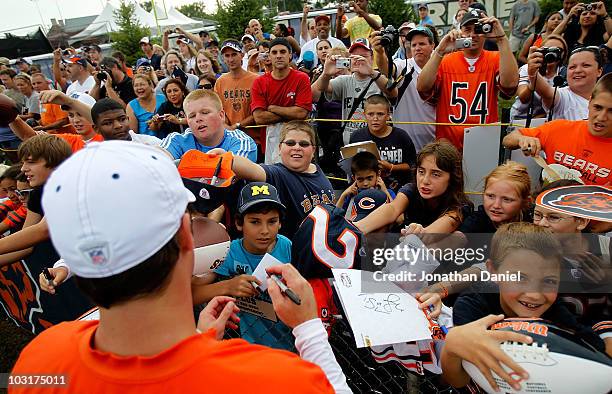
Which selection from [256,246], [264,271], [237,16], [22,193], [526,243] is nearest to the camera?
[526,243]

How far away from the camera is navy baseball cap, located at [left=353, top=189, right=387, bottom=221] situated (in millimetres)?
3166

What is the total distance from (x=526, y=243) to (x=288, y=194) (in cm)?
176

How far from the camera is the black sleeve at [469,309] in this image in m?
1.77

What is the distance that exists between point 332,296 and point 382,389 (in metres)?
0.55

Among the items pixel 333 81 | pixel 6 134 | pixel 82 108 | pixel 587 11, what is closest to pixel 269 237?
pixel 82 108

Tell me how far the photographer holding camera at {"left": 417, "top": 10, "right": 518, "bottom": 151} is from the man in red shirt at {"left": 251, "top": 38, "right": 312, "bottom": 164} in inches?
60.5

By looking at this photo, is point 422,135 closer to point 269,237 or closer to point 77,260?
point 269,237

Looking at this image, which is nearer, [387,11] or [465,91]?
[465,91]

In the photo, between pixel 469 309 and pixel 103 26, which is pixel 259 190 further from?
pixel 103 26

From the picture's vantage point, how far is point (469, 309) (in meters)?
Result: 1.80

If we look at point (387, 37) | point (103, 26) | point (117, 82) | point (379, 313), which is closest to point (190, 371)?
point (379, 313)

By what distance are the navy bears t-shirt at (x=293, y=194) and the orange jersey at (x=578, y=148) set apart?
170cm

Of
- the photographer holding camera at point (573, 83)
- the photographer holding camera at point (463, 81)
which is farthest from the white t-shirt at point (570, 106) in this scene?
the photographer holding camera at point (463, 81)

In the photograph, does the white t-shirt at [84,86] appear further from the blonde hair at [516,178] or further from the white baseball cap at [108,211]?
the white baseball cap at [108,211]
